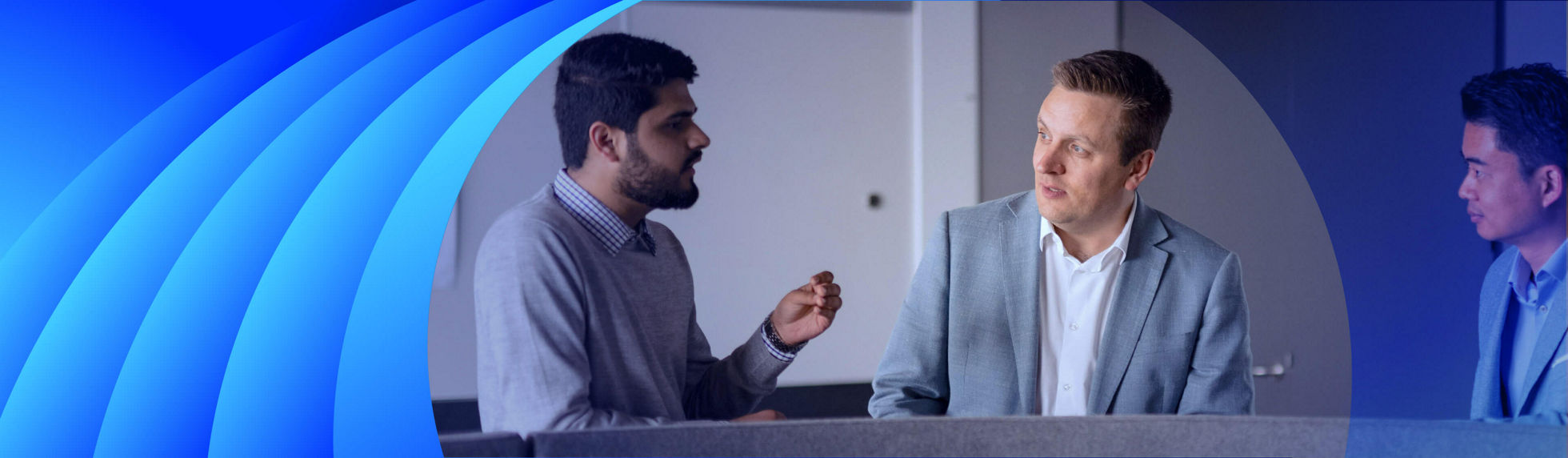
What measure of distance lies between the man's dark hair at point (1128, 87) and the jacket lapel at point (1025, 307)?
25cm

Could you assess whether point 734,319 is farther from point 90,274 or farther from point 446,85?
point 90,274

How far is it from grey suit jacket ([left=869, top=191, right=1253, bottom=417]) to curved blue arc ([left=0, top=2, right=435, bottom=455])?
1307 mm

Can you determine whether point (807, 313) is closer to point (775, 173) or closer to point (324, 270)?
point (775, 173)

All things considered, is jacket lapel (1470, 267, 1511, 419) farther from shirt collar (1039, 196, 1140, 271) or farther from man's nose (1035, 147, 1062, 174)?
man's nose (1035, 147, 1062, 174)

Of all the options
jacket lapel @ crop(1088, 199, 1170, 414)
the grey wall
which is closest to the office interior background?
the grey wall

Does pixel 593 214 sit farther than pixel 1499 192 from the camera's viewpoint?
No

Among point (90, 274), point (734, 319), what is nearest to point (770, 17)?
point (734, 319)

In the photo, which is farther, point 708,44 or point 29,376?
point 708,44

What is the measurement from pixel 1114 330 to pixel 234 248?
5.41ft

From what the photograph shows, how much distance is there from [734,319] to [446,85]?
0.76 metres

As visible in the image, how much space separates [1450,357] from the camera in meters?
3.07

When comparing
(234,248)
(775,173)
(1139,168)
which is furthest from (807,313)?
(234,248)

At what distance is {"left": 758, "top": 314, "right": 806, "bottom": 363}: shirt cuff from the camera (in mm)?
2100

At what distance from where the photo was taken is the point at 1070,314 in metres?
2.10
